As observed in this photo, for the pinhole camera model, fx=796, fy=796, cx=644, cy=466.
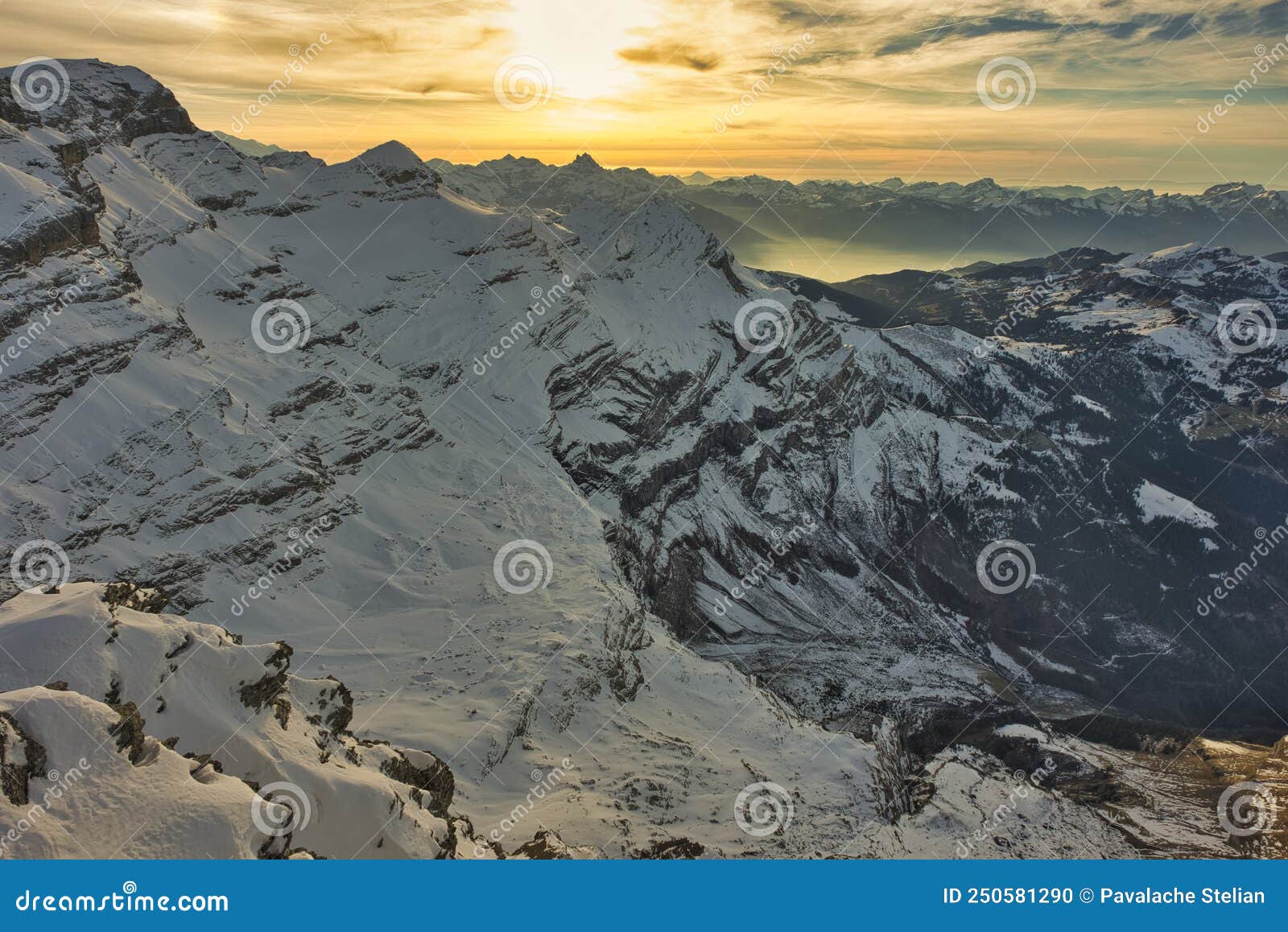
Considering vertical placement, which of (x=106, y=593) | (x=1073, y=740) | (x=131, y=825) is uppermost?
(x=106, y=593)

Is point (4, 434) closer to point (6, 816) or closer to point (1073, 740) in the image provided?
point (6, 816)

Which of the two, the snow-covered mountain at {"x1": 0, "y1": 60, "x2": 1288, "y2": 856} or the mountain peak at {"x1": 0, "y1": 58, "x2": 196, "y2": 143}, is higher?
the mountain peak at {"x1": 0, "y1": 58, "x2": 196, "y2": 143}

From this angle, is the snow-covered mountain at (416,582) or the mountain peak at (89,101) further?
the mountain peak at (89,101)

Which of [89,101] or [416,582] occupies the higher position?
[89,101]

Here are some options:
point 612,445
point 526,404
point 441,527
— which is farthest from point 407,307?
point 441,527

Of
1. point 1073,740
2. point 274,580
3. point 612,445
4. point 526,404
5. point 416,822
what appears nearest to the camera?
point 416,822

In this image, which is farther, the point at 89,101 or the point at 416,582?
the point at 89,101

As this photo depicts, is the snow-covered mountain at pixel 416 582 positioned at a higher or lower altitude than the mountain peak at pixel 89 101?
lower

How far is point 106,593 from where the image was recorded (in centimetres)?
3984

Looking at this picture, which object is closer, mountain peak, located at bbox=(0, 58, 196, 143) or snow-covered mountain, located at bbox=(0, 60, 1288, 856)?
snow-covered mountain, located at bbox=(0, 60, 1288, 856)

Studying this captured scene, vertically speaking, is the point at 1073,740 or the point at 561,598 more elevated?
the point at 561,598

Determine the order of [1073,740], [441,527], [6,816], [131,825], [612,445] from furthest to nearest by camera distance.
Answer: [612,445]
[1073,740]
[441,527]
[131,825]
[6,816]

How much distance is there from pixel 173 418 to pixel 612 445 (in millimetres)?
88111

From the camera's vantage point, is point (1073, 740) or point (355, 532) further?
point (1073, 740)
